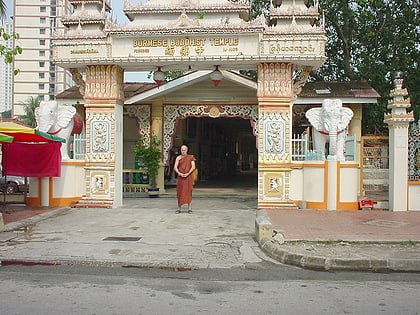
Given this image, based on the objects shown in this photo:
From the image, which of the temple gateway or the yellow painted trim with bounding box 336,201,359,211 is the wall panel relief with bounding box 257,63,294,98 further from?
the yellow painted trim with bounding box 336,201,359,211

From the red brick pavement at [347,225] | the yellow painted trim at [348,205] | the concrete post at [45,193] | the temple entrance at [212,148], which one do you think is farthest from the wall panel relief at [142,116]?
the yellow painted trim at [348,205]

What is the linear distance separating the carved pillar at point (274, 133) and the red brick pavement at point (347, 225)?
709mm

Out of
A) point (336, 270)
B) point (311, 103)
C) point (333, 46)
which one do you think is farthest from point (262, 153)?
point (333, 46)

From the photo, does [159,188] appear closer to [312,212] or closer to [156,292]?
[312,212]

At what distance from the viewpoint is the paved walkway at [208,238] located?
7.10 m

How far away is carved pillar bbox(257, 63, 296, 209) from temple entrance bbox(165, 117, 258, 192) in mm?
7055

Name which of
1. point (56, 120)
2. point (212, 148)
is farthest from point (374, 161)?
point (212, 148)

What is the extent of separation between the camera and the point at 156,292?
18.0ft

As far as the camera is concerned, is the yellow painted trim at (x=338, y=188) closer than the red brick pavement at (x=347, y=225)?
No

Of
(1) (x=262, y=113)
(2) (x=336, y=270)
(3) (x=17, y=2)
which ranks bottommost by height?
(2) (x=336, y=270)

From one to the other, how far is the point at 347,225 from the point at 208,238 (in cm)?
293

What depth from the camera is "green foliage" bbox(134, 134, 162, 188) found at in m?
17.2

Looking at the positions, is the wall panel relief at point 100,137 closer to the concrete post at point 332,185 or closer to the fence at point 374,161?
the concrete post at point 332,185

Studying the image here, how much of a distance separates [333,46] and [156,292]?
696 inches
